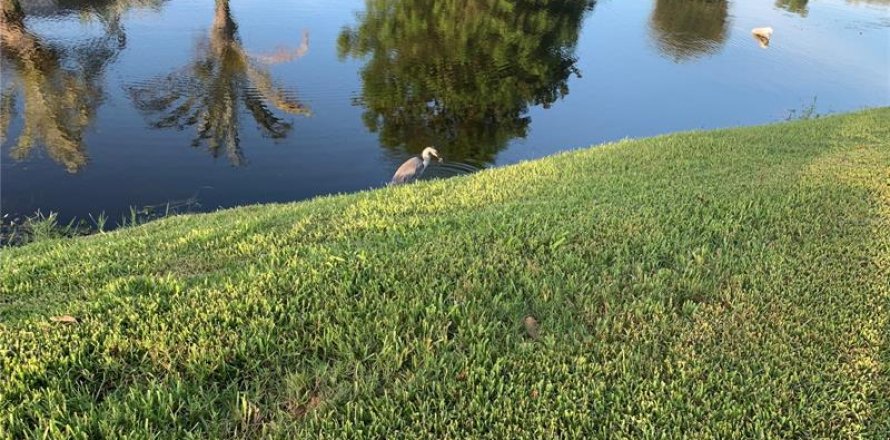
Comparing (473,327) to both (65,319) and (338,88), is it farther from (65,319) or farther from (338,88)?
(338,88)

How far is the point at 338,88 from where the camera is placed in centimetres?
1408

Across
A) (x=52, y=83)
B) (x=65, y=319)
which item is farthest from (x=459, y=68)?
(x=65, y=319)

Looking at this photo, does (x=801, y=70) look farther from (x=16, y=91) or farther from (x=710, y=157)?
(x=16, y=91)

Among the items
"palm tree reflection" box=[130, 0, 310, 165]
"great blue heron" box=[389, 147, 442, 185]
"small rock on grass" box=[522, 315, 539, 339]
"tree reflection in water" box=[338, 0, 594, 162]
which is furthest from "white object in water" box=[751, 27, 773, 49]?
"small rock on grass" box=[522, 315, 539, 339]

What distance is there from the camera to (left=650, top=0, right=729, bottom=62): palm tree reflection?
20516 millimetres

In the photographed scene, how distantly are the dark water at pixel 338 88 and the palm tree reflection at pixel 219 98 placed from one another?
52 mm

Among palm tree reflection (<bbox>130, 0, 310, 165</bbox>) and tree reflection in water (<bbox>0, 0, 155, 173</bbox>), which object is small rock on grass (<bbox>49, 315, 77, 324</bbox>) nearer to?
tree reflection in water (<bbox>0, 0, 155, 173</bbox>)

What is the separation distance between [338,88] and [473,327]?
12160 millimetres

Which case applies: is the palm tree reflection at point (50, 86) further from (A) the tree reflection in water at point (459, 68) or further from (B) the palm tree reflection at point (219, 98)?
(A) the tree reflection in water at point (459, 68)

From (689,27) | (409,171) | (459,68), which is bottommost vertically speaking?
(689,27)

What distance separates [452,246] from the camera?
3471 mm

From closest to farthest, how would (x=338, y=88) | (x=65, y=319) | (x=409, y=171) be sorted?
1. (x=65, y=319)
2. (x=409, y=171)
3. (x=338, y=88)

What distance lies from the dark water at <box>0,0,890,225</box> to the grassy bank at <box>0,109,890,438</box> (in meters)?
Answer: 6.22

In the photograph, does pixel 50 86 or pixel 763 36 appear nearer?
pixel 50 86
